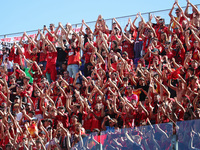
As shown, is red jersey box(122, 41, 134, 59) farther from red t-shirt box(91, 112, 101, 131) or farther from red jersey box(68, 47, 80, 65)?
red t-shirt box(91, 112, 101, 131)

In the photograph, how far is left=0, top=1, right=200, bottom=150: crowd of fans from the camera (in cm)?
1265

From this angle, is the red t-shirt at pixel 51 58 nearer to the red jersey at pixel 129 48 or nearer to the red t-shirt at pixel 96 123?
the red jersey at pixel 129 48

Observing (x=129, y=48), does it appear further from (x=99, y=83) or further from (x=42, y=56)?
(x=42, y=56)

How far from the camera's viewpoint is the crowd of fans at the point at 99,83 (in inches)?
498

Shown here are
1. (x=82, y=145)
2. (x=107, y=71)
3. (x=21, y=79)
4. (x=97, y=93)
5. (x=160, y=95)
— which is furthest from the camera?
(x=21, y=79)

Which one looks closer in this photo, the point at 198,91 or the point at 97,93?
the point at 198,91

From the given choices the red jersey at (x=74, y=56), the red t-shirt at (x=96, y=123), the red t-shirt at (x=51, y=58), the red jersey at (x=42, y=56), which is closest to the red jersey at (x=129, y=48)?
the red jersey at (x=74, y=56)

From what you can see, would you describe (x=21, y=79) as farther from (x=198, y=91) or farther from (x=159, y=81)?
(x=198, y=91)

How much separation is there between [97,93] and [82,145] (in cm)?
463

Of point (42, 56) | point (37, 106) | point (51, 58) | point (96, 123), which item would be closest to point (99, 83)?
point (96, 123)

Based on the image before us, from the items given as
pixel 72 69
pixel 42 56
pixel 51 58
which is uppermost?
pixel 42 56

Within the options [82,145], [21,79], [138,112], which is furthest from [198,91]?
[21,79]

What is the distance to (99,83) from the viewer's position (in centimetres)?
1574

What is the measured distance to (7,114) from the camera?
1582 cm
